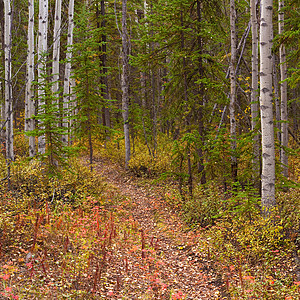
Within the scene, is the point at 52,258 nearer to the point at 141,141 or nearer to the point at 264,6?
the point at 264,6

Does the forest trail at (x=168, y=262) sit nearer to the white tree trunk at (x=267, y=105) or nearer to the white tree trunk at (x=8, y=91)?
the white tree trunk at (x=267, y=105)

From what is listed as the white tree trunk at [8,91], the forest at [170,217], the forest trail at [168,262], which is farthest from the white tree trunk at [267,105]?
the white tree trunk at [8,91]

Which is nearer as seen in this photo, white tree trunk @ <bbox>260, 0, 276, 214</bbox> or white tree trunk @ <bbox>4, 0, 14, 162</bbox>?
white tree trunk @ <bbox>260, 0, 276, 214</bbox>

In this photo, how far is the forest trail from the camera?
4.76 metres

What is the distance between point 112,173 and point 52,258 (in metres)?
9.17

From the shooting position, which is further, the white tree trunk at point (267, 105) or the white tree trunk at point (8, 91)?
the white tree trunk at point (8, 91)

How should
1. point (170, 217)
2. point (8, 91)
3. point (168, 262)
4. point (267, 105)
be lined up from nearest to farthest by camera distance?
point (168, 262)
point (267, 105)
point (170, 217)
point (8, 91)

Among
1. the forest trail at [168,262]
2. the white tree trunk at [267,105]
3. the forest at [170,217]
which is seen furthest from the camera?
the white tree trunk at [267,105]

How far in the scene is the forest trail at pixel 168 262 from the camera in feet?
15.6

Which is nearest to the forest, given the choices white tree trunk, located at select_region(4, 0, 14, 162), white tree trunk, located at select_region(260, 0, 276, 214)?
white tree trunk, located at select_region(260, 0, 276, 214)

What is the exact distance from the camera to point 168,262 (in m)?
5.99

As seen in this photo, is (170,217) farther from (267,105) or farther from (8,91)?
(8,91)

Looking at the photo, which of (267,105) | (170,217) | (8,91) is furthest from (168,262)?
(8,91)

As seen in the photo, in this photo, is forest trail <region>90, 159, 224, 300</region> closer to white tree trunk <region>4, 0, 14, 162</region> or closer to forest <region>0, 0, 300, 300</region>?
forest <region>0, 0, 300, 300</region>
